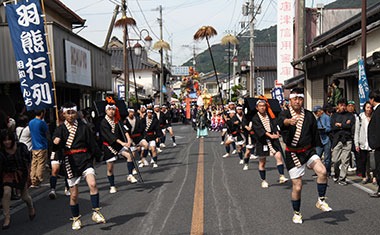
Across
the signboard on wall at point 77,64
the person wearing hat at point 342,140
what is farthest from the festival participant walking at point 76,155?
the signboard on wall at point 77,64

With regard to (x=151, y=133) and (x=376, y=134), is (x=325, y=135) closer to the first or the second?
(x=376, y=134)

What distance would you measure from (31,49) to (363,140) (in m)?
8.58

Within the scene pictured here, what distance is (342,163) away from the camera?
412 inches

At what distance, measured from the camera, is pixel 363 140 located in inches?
391

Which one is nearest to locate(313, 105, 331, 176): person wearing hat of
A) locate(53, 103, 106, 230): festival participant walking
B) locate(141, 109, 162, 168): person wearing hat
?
locate(141, 109, 162, 168): person wearing hat

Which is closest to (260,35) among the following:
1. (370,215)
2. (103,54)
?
(103,54)

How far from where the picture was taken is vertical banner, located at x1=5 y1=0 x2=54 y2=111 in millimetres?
12297

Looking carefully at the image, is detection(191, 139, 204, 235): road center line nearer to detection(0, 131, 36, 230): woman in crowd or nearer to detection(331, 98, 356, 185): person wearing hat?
detection(0, 131, 36, 230): woman in crowd

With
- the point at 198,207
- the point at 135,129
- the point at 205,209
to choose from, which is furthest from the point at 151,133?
the point at 205,209

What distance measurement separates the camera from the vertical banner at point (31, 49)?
40.3 ft

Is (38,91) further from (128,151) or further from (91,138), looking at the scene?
(91,138)

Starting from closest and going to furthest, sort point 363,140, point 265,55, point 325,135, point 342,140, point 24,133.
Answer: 1. point 363,140
2. point 342,140
3. point 24,133
4. point 325,135
5. point 265,55

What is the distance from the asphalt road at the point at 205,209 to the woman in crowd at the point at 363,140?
0.69m

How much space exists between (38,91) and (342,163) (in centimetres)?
762
